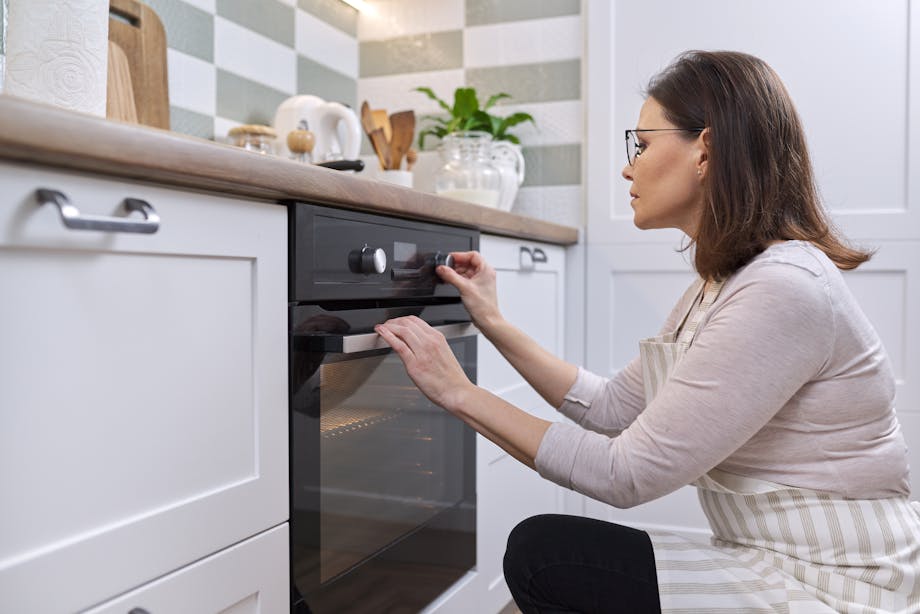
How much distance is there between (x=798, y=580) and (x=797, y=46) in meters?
1.60

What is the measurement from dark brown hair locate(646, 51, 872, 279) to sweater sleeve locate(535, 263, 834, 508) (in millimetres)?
105

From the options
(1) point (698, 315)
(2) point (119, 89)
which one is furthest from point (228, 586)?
(2) point (119, 89)

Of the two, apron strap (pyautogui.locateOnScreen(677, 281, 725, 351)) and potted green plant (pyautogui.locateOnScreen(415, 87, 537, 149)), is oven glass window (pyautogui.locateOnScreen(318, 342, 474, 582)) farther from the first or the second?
potted green plant (pyautogui.locateOnScreen(415, 87, 537, 149))

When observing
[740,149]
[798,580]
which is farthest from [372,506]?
[740,149]

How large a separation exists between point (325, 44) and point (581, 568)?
1836 mm

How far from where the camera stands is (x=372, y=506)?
4.01ft

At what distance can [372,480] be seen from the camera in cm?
123

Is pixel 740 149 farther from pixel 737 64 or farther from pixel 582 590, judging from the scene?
pixel 582 590

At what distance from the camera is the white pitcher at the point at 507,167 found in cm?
224

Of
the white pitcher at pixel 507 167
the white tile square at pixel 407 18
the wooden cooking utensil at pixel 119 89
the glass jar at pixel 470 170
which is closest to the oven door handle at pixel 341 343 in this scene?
the wooden cooking utensil at pixel 119 89

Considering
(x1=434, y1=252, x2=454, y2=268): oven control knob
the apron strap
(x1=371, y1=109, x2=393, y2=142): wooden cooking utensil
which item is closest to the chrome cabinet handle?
(x1=434, y1=252, x2=454, y2=268): oven control knob

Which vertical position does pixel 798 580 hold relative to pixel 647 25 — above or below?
below

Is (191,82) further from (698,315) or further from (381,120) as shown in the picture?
(698,315)

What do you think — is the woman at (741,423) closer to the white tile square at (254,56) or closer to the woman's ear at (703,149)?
the woman's ear at (703,149)
